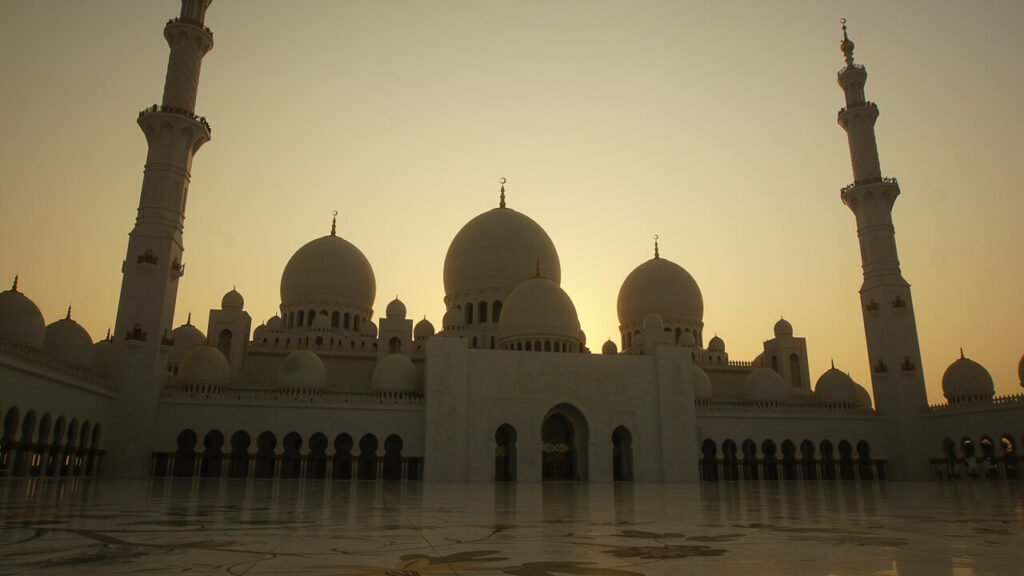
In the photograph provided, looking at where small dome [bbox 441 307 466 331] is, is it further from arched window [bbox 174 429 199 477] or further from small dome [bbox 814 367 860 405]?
small dome [bbox 814 367 860 405]

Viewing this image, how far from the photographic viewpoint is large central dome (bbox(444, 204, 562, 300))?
116ft

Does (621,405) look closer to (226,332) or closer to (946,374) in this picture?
(946,374)

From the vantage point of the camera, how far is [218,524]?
522 centimetres

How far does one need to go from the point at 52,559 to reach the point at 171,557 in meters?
0.49

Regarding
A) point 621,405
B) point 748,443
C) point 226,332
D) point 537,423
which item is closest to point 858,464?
point 748,443

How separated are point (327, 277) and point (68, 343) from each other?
12427mm

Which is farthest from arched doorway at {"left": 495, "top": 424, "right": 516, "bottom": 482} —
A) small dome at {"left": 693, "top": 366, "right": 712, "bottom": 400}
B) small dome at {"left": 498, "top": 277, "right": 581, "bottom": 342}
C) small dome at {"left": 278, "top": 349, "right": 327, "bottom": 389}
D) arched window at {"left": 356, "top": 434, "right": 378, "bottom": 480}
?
small dome at {"left": 693, "top": 366, "right": 712, "bottom": 400}

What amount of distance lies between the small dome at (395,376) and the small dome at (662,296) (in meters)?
14.8

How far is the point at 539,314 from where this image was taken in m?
30.0

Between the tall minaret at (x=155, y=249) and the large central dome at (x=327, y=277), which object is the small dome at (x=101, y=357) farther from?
the large central dome at (x=327, y=277)

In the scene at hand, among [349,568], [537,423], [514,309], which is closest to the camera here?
[349,568]

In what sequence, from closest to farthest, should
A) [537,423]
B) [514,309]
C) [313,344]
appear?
[537,423] → [514,309] → [313,344]

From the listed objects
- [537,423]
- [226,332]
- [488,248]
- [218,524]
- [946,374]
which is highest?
[488,248]

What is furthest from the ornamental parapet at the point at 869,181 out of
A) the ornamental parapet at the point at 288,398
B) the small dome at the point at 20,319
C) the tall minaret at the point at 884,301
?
the small dome at the point at 20,319
